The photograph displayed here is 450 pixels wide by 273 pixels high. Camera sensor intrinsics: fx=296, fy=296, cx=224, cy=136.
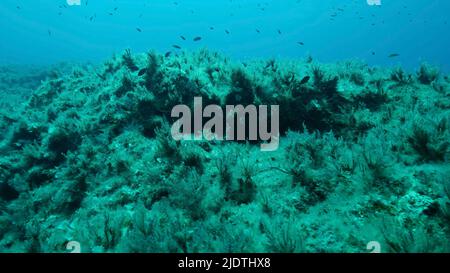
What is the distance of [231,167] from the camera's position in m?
5.59

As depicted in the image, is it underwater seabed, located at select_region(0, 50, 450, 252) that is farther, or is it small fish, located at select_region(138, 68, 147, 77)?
small fish, located at select_region(138, 68, 147, 77)

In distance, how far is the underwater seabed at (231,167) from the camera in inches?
159

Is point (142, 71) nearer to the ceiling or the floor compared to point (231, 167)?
nearer to the ceiling

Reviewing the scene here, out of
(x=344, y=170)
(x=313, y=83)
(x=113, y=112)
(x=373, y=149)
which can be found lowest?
(x=344, y=170)

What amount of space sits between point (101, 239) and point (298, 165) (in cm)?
345

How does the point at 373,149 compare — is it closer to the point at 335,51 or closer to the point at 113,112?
the point at 113,112

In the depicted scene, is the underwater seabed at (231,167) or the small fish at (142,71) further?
the small fish at (142,71)

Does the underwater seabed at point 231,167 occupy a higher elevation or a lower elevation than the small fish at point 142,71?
lower

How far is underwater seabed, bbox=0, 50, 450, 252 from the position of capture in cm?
404

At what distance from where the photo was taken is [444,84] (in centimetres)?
809

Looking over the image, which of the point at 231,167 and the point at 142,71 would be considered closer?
the point at 231,167

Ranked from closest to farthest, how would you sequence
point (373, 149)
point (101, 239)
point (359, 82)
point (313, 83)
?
1. point (101, 239)
2. point (373, 149)
3. point (313, 83)
4. point (359, 82)
